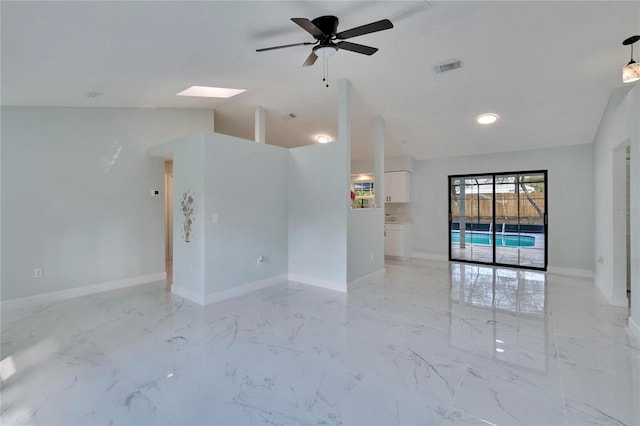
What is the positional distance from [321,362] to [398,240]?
511 centimetres

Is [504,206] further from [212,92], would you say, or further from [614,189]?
[212,92]

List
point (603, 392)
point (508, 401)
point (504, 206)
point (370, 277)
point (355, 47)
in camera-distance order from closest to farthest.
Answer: point (508, 401) < point (603, 392) < point (355, 47) < point (370, 277) < point (504, 206)

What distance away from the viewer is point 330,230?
15.8ft

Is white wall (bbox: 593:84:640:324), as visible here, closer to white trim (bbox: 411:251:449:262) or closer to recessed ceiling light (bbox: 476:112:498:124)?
recessed ceiling light (bbox: 476:112:498:124)

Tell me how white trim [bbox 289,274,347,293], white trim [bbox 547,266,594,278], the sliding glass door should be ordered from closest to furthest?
white trim [bbox 289,274,347,293] < white trim [bbox 547,266,594,278] < the sliding glass door

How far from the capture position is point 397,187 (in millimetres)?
7406

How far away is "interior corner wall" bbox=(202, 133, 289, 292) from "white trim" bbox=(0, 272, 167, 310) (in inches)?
73.0

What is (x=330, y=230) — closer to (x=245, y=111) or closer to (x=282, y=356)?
(x=282, y=356)

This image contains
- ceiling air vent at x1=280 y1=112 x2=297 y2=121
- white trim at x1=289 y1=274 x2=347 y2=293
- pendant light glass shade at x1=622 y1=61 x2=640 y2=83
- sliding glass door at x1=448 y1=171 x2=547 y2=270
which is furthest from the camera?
sliding glass door at x1=448 y1=171 x2=547 y2=270

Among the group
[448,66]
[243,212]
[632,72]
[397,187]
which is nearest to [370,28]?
[448,66]

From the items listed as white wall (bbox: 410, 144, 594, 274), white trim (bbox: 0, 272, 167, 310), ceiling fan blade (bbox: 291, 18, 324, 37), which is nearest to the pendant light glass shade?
ceiling fan blade (bbox: 291, 18, 324, 37)

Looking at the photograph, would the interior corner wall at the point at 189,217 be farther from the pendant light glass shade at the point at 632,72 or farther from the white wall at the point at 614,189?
the white wall at the point at 614,189

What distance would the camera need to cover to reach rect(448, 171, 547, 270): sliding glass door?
244 inches

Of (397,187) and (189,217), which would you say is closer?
(189,217)
